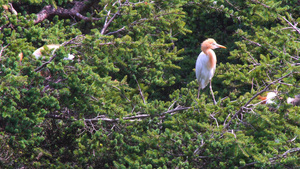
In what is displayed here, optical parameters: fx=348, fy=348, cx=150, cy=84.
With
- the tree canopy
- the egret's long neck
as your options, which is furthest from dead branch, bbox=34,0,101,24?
the egret's long neck

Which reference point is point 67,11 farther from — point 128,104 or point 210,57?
point 210,57

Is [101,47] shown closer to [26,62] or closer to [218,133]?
[26,62]

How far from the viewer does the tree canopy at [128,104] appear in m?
3.29

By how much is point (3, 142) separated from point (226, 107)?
7.77 ft

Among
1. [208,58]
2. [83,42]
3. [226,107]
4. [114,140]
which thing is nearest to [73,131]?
[114,140]

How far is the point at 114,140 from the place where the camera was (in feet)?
12.1

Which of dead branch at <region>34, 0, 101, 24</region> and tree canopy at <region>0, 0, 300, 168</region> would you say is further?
dead branch at <region>34, 0, 101, 24</region>

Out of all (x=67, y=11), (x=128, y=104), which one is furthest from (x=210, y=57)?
(x=67, y=11)

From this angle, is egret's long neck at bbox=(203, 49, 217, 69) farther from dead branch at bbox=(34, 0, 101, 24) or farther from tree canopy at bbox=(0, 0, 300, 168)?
dead branch at bbox=(34, 0, 101, 24)

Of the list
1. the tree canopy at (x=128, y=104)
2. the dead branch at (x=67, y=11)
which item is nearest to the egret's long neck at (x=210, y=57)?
the tree canopy at (x=128, y=104)

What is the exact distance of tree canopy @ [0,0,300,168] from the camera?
3.29 metres

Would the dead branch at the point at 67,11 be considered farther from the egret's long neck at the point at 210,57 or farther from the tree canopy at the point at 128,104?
the egret's long neck at the point at 210,57

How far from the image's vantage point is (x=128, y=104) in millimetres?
4320

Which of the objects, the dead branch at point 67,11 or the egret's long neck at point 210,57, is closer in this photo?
the dead branch at point 67,11
